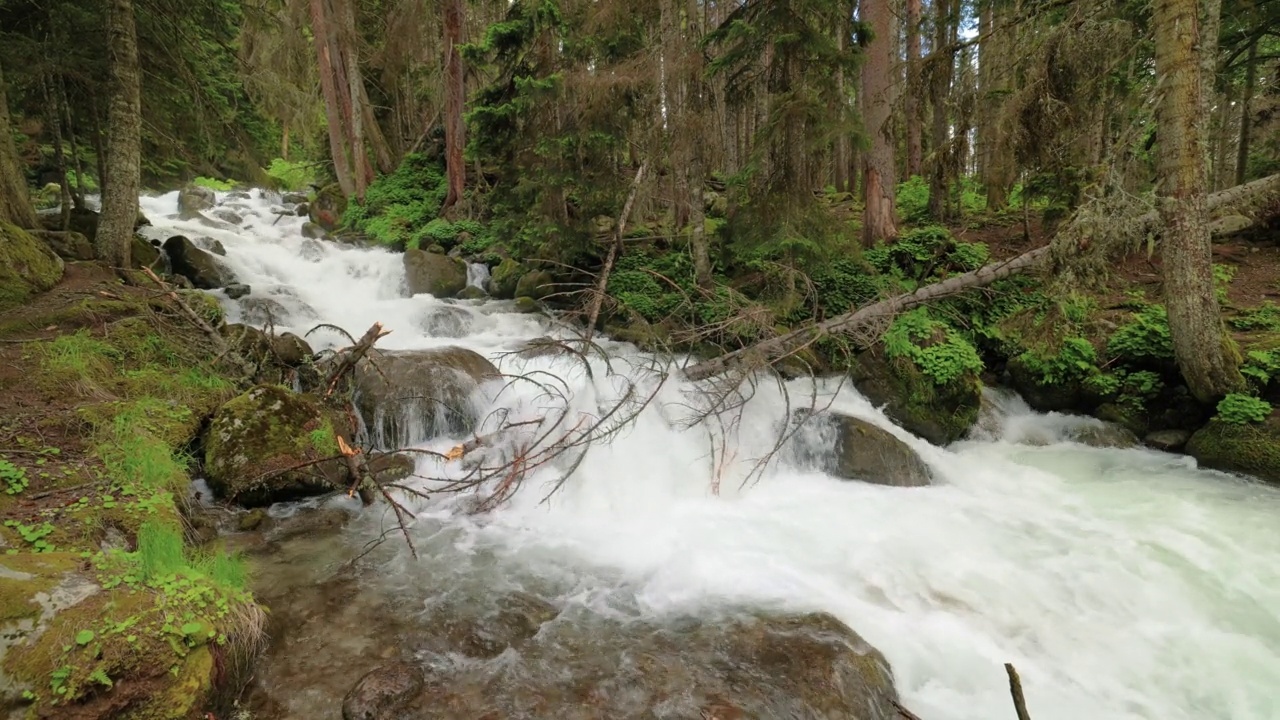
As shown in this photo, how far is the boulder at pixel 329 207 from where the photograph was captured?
62.0 feet

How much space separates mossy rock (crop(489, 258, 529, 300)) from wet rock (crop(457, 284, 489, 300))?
301mm

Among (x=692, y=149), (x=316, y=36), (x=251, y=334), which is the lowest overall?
(x=251, y=334)

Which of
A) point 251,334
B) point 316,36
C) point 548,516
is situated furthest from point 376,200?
point 548,516

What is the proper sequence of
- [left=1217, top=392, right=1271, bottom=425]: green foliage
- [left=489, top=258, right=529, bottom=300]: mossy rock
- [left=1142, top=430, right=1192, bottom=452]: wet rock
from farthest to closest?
[left=489, top=258, right=529, bottom=300]: mossy rock
[left=1142, top=430, right=1192, bottom=452]: wet rock
[left=1217, top=392, right=1271, bottom=425]: green foliage

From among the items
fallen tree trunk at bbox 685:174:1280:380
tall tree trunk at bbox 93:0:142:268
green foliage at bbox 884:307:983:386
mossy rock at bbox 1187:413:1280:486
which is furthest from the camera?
green foliage at bbox 884:307:983:386

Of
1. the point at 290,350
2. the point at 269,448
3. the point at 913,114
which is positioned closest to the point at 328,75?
the point at 290,350

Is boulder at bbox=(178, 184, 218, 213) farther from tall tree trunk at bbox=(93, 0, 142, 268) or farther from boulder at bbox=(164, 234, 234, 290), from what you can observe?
tall tree trunk at bbox=(93, 0, 142, 268)

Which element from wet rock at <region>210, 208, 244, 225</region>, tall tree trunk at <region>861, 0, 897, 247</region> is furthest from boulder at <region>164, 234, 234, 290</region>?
tall tree trunk at <region>861, 0, 897, 247</region>

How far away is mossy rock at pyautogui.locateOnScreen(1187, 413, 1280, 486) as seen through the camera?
712cm

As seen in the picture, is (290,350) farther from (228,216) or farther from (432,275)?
(228,216)

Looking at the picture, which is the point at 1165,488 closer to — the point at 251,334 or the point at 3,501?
the point at 3,501

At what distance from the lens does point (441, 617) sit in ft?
15.2

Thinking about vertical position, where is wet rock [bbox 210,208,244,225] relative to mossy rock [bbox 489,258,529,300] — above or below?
above

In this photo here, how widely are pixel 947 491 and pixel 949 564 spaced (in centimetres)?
223
